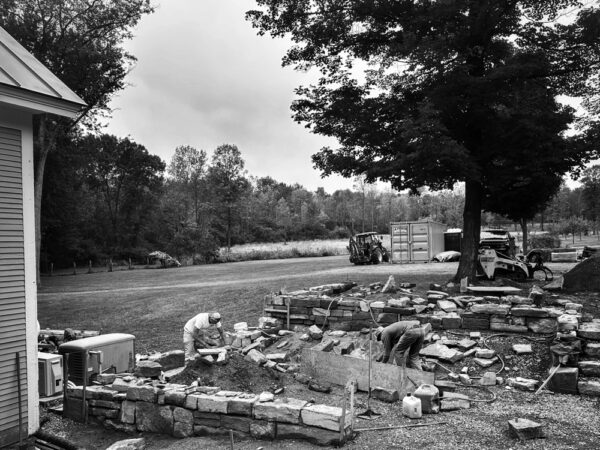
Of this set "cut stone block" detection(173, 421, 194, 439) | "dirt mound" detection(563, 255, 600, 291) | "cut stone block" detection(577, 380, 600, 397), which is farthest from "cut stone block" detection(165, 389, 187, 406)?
"dirt mound" detection(563, 255, 600, 291)

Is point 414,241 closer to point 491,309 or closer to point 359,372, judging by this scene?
point 491,309

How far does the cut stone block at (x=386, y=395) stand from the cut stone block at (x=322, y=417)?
1.94m

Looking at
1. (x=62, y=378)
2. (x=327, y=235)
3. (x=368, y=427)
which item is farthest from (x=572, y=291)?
(x=327, y=235)

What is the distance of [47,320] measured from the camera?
15.8m

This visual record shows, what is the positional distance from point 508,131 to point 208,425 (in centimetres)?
1178

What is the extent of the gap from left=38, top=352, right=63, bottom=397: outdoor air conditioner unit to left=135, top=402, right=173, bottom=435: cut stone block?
1689mm

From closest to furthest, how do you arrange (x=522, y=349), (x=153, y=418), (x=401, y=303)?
(x=153, y=418) → (x=522, y=349) → (x=401, y=303)

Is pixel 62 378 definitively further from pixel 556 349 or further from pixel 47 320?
pixel 47 320

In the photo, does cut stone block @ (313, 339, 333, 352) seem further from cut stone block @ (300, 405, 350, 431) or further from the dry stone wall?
cut stone block @ (300, 405, 350, 431)

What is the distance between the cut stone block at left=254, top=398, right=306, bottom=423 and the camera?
5293 mm

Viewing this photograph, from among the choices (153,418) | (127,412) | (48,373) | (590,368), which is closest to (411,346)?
(590,368)

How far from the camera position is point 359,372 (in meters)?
7.75

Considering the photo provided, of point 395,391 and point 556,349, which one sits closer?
point 395,391

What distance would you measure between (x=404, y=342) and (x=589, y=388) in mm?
2781
